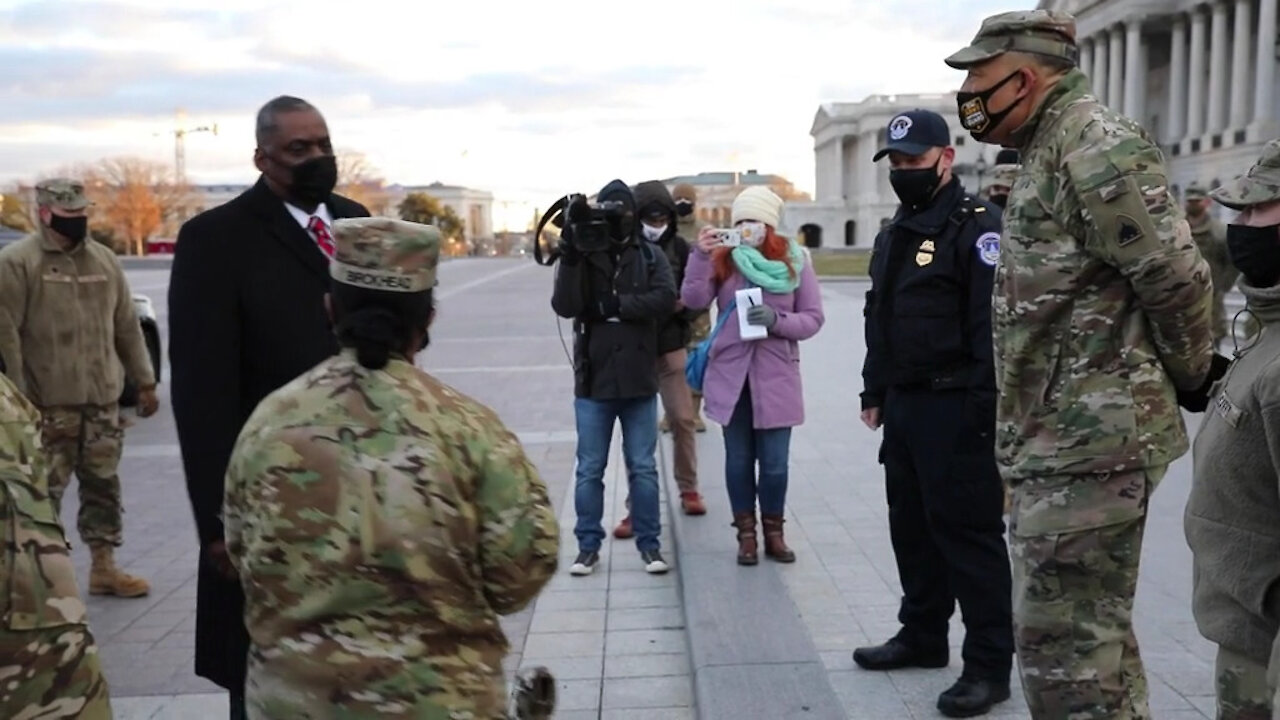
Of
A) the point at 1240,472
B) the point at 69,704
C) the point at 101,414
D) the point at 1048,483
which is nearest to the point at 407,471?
the point at 69,704

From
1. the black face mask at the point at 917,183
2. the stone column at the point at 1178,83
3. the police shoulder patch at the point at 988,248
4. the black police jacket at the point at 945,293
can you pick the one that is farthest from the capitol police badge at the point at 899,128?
the stone column at the point at 1178,83

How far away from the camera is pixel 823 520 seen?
7.19m

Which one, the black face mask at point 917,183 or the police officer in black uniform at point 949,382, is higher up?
the black face mask at point 917,183

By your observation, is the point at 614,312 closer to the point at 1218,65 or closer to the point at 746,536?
the point at 746,536

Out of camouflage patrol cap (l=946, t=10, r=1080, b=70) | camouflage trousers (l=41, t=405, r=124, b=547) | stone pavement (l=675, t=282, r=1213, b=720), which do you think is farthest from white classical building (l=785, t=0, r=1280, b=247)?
camouflage patrol cap (l=946, t=10, r=1080, b=70)

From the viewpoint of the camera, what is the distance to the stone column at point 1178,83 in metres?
71.1

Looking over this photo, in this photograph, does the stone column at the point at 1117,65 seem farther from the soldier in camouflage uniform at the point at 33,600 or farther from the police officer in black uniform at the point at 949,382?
the soldier in camouflage uniform at the point at 33,600

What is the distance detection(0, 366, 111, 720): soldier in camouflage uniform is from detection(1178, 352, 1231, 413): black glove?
110 inches

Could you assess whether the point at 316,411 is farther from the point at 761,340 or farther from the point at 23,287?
the point at 23,287

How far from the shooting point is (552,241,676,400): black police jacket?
6.07 meters

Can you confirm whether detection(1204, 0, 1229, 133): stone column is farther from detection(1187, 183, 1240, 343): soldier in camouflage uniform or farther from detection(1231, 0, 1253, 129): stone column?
detection(1187, 183, 1240, 343): soldier in camouflage uniform

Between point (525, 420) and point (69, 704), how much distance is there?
9049 mm

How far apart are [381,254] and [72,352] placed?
15.1ft

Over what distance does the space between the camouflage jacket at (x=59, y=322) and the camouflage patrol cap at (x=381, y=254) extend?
14.4 ft
